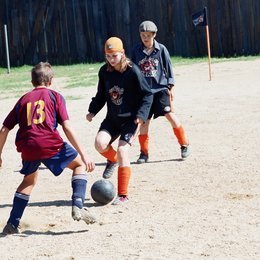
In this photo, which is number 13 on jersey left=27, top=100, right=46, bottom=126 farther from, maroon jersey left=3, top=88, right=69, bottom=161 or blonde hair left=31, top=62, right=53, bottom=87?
blonde hair left=31, top=62, right=53, bottom=87

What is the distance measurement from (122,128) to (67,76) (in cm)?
1472

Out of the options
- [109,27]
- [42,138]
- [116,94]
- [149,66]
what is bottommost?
[42,138]

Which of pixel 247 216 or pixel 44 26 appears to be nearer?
pixel 247 216

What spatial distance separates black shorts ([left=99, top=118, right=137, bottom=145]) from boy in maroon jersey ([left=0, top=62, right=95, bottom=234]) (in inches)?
41.2

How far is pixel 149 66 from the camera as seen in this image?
9.30 m

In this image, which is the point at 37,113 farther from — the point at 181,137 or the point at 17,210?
the point at 181,137

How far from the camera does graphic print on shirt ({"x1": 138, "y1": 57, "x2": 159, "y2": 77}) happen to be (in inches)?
366

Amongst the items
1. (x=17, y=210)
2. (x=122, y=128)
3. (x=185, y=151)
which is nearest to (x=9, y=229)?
(x=17, y=210)

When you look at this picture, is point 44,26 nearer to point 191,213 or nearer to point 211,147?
point 211,147

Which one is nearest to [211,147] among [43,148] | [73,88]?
[43,148]

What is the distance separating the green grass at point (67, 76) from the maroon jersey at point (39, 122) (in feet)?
37.9

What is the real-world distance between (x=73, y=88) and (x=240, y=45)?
7.14 meters

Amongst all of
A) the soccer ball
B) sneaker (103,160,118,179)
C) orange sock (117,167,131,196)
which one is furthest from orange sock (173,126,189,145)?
the soccer ball

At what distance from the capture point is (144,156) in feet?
30.8
